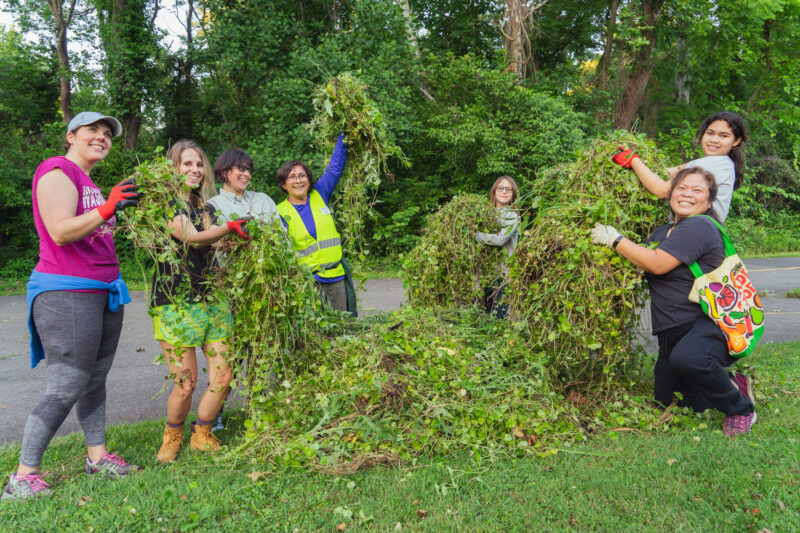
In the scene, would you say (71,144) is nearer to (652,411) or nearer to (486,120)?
(652,411)

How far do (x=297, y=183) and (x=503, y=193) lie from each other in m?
2.13

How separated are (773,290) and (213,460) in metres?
10.4

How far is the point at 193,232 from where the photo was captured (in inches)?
122

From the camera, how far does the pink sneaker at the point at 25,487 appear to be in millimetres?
2812

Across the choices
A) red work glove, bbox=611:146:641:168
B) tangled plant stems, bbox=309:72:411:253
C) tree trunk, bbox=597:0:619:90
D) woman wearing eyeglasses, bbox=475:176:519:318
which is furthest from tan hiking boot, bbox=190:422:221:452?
tree trunk, bbox=597:0:619:90

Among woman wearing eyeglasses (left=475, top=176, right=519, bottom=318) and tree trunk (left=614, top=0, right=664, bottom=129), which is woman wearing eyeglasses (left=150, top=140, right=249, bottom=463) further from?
tree trunk (left=614, top=0, right=664, bottom=129)

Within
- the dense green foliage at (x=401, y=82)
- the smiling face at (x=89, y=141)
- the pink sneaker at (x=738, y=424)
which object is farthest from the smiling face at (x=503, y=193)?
the dense green foliage at (x=401, y=82)

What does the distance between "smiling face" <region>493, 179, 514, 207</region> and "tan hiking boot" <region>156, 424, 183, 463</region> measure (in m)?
3.48

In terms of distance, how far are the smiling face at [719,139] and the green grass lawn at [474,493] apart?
1891 mm

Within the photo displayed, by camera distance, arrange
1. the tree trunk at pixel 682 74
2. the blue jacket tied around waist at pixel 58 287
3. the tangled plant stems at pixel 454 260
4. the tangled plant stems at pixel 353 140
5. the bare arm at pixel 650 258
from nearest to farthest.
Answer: the blue jacket tied around waist at pixel 58 287 → the bare arm at pixel 650 258 → the tangled plant stems at pixel 353 140 → the tangled plant stems at pixel 454 260 → the tree trunk at pixel 682 74

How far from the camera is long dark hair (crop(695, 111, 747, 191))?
136 inches

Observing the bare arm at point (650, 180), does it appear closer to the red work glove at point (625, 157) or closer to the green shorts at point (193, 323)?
the red work glove at point (625, 157)

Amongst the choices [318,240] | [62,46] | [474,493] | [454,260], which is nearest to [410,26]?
[62,46]

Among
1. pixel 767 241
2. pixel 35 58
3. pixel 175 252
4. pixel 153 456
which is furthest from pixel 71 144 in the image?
pixel 767 241
